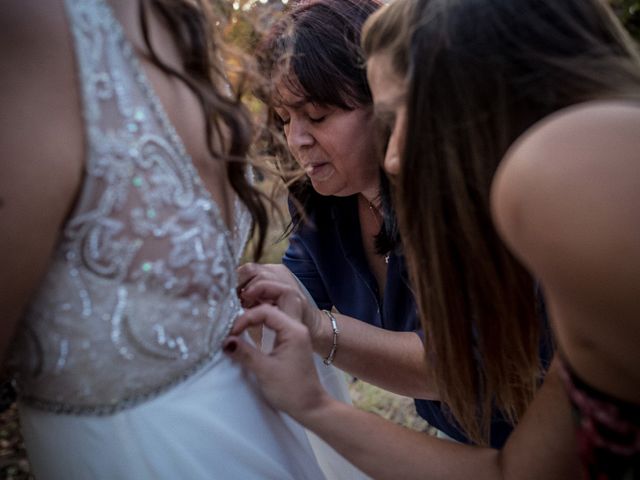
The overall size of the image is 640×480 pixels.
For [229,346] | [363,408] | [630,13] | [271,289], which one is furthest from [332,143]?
[363,408]

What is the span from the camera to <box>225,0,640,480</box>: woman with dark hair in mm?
821

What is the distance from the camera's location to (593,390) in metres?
0.99

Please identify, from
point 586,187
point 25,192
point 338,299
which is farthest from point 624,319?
point 338,299

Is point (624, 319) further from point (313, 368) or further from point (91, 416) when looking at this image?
point (91, 416)

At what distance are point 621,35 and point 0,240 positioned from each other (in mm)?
1217

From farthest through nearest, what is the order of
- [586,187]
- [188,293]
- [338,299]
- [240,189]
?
[338,299]
[240,189]
[188,293]
[586,187]

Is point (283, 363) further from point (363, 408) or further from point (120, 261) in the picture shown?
point (363, 408)

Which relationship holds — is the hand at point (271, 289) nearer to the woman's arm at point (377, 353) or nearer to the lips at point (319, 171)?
the woman's arm at point (377, 353)

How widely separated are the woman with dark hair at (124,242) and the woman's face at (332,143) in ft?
2.89

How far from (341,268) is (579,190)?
1.75 metres

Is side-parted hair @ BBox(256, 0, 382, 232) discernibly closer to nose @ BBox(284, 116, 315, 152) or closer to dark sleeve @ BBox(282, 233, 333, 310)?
nose @ BBox(284, 116, 315, 152)

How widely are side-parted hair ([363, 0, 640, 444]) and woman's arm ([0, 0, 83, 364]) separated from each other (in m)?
0.61

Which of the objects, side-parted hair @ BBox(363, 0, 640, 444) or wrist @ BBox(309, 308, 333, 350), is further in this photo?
wrist @ BBox(309, 308, 333, 350)

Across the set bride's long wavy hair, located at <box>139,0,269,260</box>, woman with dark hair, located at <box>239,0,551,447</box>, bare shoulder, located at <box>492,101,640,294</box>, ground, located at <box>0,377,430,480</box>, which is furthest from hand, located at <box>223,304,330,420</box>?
ground, located at <box>0,377,430,480</box>
